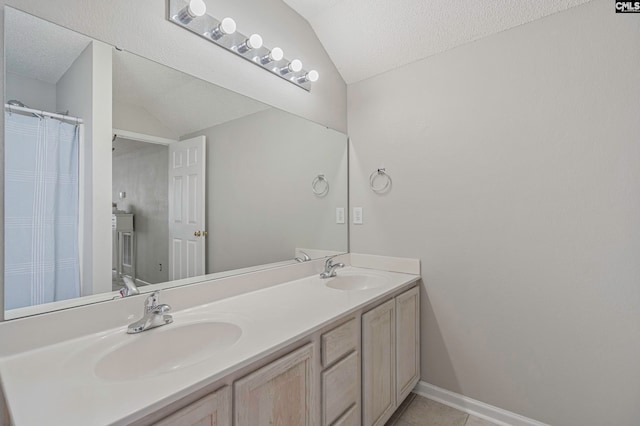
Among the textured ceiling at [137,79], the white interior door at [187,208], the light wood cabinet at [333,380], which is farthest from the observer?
the white interior door at [187,208]

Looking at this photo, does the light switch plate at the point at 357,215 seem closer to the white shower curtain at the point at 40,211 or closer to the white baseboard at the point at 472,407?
the white baseboard at the point at 472,407

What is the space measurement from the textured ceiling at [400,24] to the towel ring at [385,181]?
72 cm

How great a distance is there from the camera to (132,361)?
3.26 ft

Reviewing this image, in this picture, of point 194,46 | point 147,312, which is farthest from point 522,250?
point 194,46

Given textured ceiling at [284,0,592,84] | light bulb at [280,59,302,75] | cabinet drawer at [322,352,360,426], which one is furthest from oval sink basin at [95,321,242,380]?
textured ceiling at [284,0,592,84]

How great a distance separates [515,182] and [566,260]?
46cm

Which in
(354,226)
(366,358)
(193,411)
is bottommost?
(366,358)

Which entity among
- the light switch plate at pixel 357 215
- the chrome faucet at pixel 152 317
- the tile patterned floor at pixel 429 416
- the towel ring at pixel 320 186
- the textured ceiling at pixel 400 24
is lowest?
the tile patterned floor at pixel 429 416

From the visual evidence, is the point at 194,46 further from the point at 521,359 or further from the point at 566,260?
the point at 521,359

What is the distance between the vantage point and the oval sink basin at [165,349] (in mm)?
947

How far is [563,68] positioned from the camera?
1.52 metres

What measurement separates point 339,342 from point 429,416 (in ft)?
3.29

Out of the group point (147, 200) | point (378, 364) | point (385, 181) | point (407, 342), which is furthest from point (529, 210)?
point (147, 200)

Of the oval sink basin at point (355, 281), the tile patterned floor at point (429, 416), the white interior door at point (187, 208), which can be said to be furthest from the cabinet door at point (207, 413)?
the tile patterned floor at point (429, 416)
